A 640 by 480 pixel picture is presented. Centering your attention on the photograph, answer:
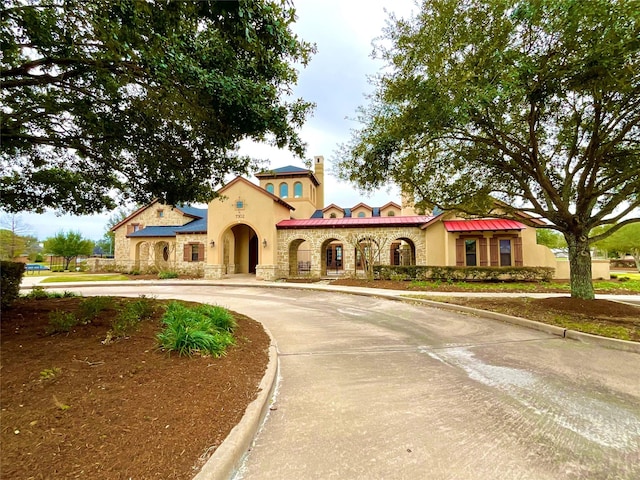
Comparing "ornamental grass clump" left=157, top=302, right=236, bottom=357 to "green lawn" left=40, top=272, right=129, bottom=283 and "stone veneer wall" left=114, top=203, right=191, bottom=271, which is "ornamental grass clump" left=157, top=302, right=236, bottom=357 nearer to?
"green lawn" left=40, top=272, right=129, bottom=283

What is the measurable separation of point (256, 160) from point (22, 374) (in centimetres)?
616

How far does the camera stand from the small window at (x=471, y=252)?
18981 millimetres

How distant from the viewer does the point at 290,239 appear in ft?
69.8

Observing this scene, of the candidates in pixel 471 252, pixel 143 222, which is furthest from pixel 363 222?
pixel 143 222

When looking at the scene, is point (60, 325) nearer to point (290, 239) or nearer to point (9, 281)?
point (9, 281)

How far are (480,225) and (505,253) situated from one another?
257 centimetres

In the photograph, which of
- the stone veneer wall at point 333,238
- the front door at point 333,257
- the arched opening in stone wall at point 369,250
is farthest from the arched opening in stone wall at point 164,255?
the arched opening in stone wall at point 369,250

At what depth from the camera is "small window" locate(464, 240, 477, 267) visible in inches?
747

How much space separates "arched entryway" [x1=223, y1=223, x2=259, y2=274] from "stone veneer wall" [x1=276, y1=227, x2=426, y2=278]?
18.7 feet

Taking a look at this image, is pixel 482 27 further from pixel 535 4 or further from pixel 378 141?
pixel 378 141

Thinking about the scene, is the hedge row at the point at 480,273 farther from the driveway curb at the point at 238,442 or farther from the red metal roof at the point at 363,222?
the driveway curb at the point at 238,442

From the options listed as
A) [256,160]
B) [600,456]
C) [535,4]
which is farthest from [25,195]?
[535,4]

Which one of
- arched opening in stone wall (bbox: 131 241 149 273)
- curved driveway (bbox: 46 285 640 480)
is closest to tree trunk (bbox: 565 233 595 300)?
curved driveway (bbox: 46 285 640 480)

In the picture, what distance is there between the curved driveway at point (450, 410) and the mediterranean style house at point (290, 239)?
1000 centimetres
